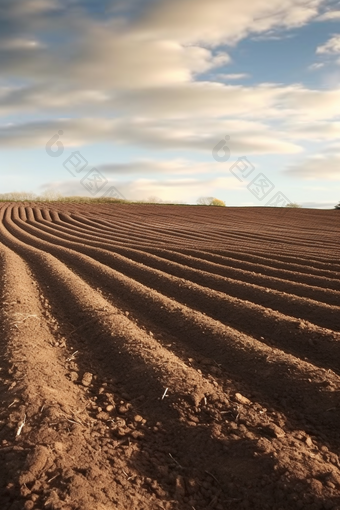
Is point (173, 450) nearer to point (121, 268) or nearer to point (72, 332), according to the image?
point (72, 332)

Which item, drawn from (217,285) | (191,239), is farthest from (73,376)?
(191,239)

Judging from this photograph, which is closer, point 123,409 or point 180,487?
point 180,487

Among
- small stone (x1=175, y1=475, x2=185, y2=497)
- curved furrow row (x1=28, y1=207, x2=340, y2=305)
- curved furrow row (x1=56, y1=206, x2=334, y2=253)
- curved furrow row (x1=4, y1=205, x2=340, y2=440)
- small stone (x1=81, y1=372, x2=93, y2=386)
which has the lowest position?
small stone (x1=175, y1=475, x2=185, y2=497)

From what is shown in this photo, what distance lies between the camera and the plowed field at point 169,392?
7.96 ft

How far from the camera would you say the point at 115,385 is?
3.73 metres

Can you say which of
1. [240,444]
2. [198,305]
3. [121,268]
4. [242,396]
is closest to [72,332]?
[198,305]

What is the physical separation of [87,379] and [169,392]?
752 mm

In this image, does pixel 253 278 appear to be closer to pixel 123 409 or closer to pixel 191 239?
pixel 123 409

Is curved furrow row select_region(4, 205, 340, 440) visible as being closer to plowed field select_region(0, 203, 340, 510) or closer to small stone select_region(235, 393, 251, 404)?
plowed field select_region(0, 203, 340, 510)

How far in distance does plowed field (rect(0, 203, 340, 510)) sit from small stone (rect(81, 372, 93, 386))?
2cm

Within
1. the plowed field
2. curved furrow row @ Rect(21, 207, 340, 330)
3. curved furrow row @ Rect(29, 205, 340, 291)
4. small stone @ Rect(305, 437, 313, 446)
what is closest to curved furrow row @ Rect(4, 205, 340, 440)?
the plowed field

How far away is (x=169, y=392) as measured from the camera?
342cm

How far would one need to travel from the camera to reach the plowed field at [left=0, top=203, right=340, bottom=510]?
7.96 ft

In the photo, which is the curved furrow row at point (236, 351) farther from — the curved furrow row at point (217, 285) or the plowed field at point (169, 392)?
the curved furrow row at point (217, 285)
